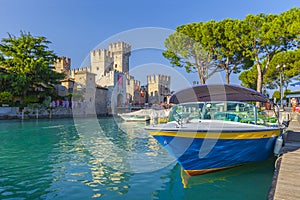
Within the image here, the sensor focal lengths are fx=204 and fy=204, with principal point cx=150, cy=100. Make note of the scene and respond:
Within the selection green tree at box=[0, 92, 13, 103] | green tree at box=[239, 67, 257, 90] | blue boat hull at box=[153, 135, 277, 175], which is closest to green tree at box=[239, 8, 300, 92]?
blue boat hull at box=[153, 135, 277, 175]

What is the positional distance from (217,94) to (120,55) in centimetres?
5627

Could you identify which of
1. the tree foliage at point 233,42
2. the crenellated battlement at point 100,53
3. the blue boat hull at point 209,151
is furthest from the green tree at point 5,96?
the crenellated battlement at point 100,53

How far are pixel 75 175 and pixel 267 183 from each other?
5.32 meters

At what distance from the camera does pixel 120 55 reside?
60.8 meters

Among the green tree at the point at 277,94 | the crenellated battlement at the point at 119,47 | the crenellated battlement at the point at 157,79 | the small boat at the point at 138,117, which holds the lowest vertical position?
the small boat at the point at 138,117

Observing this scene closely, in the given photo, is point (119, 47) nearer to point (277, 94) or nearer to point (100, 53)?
point (100, 53)

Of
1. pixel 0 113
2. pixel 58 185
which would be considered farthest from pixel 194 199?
pixel 0 113

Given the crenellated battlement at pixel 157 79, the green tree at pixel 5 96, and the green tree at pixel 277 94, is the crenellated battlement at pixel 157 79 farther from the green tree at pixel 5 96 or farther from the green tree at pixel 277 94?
the green tree at pixel 5 96

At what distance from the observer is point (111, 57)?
59719 millimetres

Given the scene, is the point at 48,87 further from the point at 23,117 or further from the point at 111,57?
the point at 111,57

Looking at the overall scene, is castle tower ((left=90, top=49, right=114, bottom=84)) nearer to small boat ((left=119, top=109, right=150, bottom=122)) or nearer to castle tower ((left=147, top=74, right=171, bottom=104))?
castle tower ((left=147, top=74, right=171, bottom=104))

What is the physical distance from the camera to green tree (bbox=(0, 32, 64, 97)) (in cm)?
2923

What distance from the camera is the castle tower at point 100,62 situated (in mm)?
56219

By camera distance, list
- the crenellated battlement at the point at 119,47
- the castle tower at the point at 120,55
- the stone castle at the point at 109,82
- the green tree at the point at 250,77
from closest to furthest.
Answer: the green tree at the point at 250,77
the stone castle at the point at 109,82
the castle tower at the point at 120,55
the crenellated battlement at the point at 119,47
